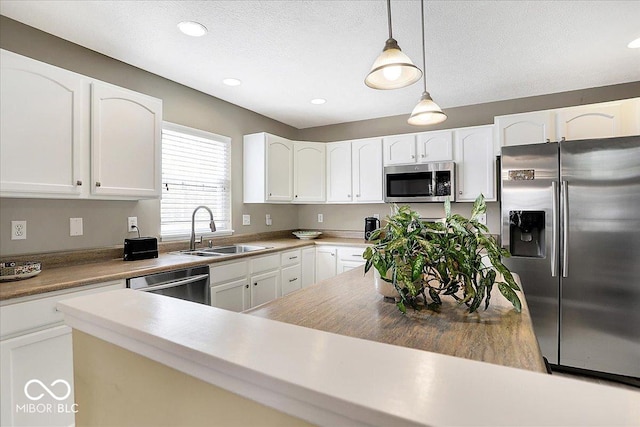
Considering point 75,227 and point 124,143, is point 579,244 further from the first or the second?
point 75,227

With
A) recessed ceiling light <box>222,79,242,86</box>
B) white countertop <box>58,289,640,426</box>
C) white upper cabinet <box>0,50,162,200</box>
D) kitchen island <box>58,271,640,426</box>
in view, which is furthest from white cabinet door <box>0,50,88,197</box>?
white countertop <box>58,289,640,426</box>

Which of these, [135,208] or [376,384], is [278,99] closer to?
[135,208]

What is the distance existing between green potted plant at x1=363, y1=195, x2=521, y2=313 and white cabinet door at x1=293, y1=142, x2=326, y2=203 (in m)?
3.10

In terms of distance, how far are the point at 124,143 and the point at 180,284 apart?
3.52 feet

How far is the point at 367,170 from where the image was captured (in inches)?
163

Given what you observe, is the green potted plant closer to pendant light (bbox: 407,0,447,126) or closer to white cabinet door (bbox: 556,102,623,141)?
pendant light (bbox: 407,0,447,126)

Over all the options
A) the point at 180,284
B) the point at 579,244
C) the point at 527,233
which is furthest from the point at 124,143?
the point at 579,244

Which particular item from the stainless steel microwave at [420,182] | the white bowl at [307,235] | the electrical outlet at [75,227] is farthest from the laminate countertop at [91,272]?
the stainless steel microwave at [420,182]

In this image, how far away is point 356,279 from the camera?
1.77 m

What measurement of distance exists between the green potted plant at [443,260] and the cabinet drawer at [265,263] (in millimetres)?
2030

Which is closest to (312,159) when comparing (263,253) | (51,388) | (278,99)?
(278,99)

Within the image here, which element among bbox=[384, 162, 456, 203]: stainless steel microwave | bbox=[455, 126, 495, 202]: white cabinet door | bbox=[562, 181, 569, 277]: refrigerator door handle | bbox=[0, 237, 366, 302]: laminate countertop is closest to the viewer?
bbox=[0, 237, 366, 302]: laminate countertop

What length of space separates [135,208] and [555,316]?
3514mm

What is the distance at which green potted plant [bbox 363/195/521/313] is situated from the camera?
1.14m
